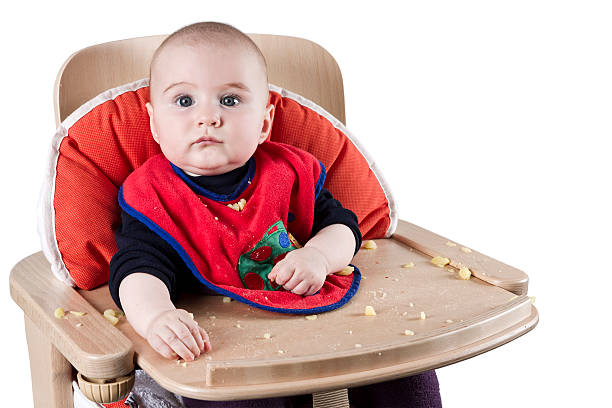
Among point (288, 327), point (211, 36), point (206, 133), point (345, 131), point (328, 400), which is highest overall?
point (211, 36)

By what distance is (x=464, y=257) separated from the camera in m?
1.93

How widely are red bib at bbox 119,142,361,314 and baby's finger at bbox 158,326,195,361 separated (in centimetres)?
21

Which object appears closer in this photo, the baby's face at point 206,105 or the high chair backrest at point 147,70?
the baby's face at point 206,105

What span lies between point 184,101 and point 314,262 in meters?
0.36

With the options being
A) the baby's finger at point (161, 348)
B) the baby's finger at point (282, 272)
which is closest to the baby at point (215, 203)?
the baby's finger at point (282, 272)

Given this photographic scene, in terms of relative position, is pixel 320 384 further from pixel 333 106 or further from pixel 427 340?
pixel 333 106

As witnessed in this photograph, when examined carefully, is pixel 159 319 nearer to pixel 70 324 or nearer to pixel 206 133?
pixel 70 324

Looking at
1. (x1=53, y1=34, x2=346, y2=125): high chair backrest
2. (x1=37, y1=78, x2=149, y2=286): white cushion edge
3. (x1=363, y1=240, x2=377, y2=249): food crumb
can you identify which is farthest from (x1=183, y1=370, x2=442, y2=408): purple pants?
(x1=53, y1=34, x2=346, y2=125): high chair backrest

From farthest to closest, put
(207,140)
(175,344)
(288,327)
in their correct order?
(207,140), (288,327), (175,344)

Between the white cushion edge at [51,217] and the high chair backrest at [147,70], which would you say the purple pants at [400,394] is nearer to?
the white cushion edge at [51,217]

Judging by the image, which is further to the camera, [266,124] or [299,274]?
[266,124]

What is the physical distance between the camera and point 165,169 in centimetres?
185

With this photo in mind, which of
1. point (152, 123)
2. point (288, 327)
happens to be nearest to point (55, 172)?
point (152, 123)

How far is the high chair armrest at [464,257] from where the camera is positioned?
6.00 feet
